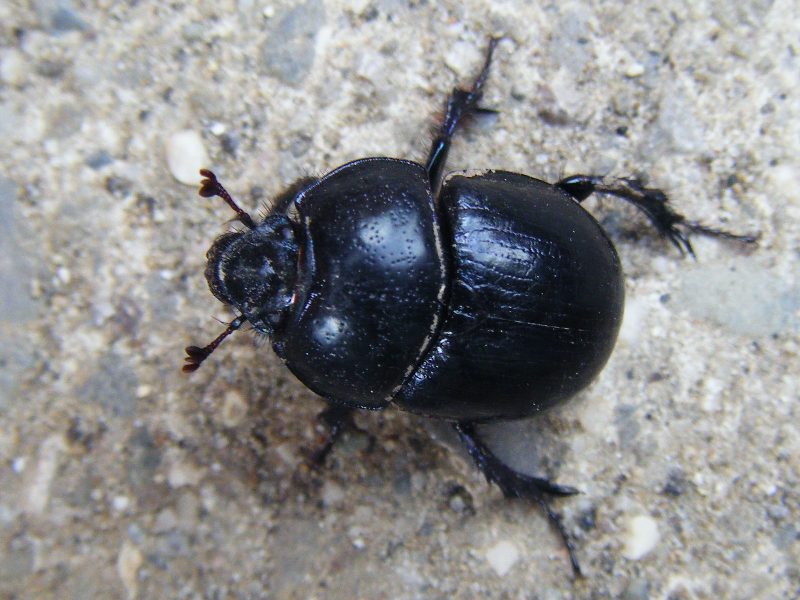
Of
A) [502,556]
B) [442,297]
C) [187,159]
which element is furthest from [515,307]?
[187,159]

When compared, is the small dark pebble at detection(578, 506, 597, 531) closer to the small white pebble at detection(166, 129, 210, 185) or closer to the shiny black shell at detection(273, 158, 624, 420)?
the shiny black shell at detection(273, 158, 624, 420)

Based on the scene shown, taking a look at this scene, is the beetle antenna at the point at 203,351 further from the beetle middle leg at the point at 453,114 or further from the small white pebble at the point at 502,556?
the small white pebble at the point at 502,556

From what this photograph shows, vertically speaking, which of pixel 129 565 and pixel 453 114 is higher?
pixel 453 114

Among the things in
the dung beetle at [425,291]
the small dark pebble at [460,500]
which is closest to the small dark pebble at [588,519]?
the small dark pebble at [460,500]

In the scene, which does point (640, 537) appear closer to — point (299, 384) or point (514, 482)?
point (514, 482)

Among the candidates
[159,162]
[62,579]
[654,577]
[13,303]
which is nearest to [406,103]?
[159,162]

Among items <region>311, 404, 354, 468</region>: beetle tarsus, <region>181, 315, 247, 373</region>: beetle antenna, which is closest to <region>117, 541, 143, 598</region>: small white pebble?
<region>311, 404, 354, 468</region>: beetle tarsus
